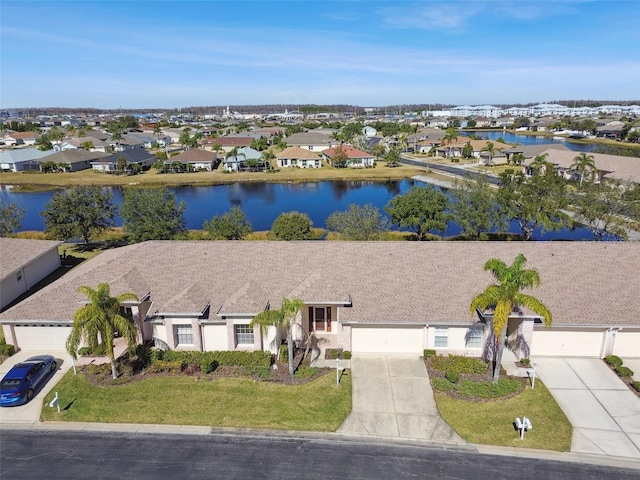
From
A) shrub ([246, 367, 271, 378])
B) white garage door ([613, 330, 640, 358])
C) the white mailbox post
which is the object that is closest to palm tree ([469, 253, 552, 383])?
the white mailbox post

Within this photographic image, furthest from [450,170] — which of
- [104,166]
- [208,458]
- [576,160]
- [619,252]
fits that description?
[208,458]

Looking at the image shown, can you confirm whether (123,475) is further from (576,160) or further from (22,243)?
(576,160)

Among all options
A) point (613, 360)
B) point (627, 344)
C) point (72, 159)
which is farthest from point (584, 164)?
point (72, 159)

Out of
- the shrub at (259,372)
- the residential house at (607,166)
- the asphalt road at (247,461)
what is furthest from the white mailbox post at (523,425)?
the residential house at (607,166)

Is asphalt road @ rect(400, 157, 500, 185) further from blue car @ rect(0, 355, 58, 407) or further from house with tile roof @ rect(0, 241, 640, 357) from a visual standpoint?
blue car @ rect(0, 355, 58, 407)

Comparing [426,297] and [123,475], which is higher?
[426,297]

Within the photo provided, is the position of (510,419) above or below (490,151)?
below

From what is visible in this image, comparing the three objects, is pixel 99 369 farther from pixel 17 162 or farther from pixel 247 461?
pixel 17 162
